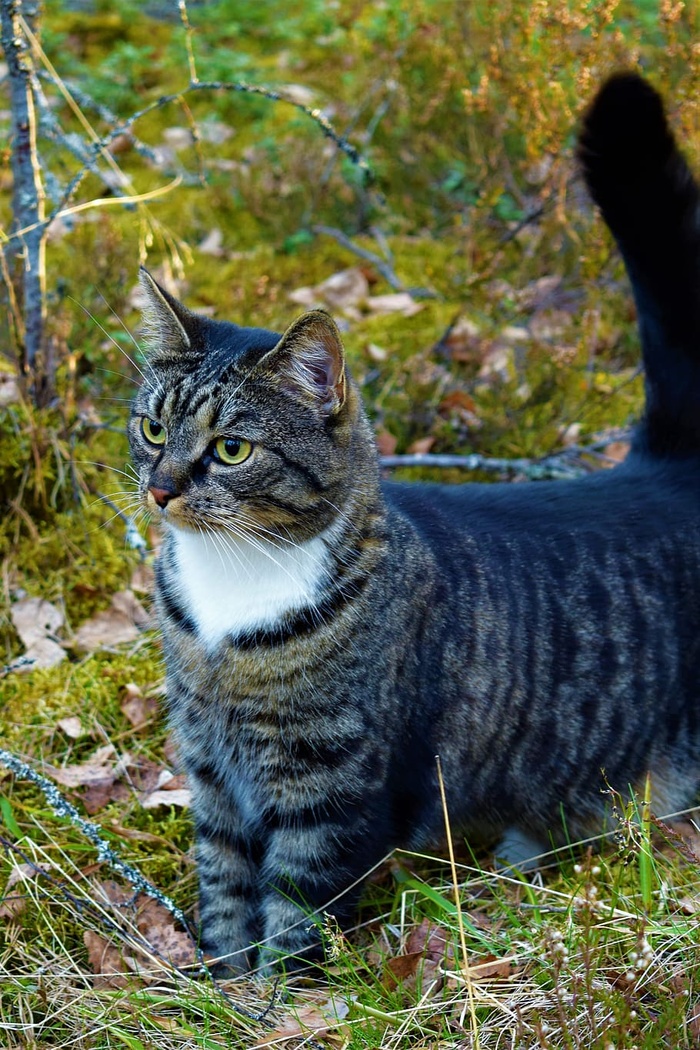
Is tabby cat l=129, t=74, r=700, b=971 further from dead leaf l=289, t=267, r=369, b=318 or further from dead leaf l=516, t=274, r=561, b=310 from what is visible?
dead leaf l=289, t=267, r=369, b=318

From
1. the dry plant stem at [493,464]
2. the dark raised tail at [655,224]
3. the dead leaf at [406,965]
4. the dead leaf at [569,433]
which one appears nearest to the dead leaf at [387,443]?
the dry plant stem at [493,464]

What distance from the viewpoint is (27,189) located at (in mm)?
3309

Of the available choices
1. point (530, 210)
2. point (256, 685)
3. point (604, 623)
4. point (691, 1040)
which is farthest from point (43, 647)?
point (530, 210)

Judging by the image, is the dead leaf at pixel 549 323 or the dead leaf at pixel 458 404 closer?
the dead leaf at pixel 458 404

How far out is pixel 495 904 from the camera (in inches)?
95.0

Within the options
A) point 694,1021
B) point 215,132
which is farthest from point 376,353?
point 694,1021

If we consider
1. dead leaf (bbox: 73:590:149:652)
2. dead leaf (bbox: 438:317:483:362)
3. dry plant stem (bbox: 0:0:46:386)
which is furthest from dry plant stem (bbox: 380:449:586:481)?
dry plant stem (bbox: 0:0:46:386)

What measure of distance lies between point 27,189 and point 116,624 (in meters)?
1.40

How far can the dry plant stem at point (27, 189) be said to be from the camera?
3.06m

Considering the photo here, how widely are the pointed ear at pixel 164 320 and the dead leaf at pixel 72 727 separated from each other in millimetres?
1132

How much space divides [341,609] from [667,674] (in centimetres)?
94

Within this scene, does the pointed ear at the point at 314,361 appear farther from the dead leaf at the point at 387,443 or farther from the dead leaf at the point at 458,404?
the dead leaf at the point at 458,404

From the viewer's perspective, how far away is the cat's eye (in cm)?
222

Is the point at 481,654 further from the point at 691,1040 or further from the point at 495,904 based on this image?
the point at 691,1040
